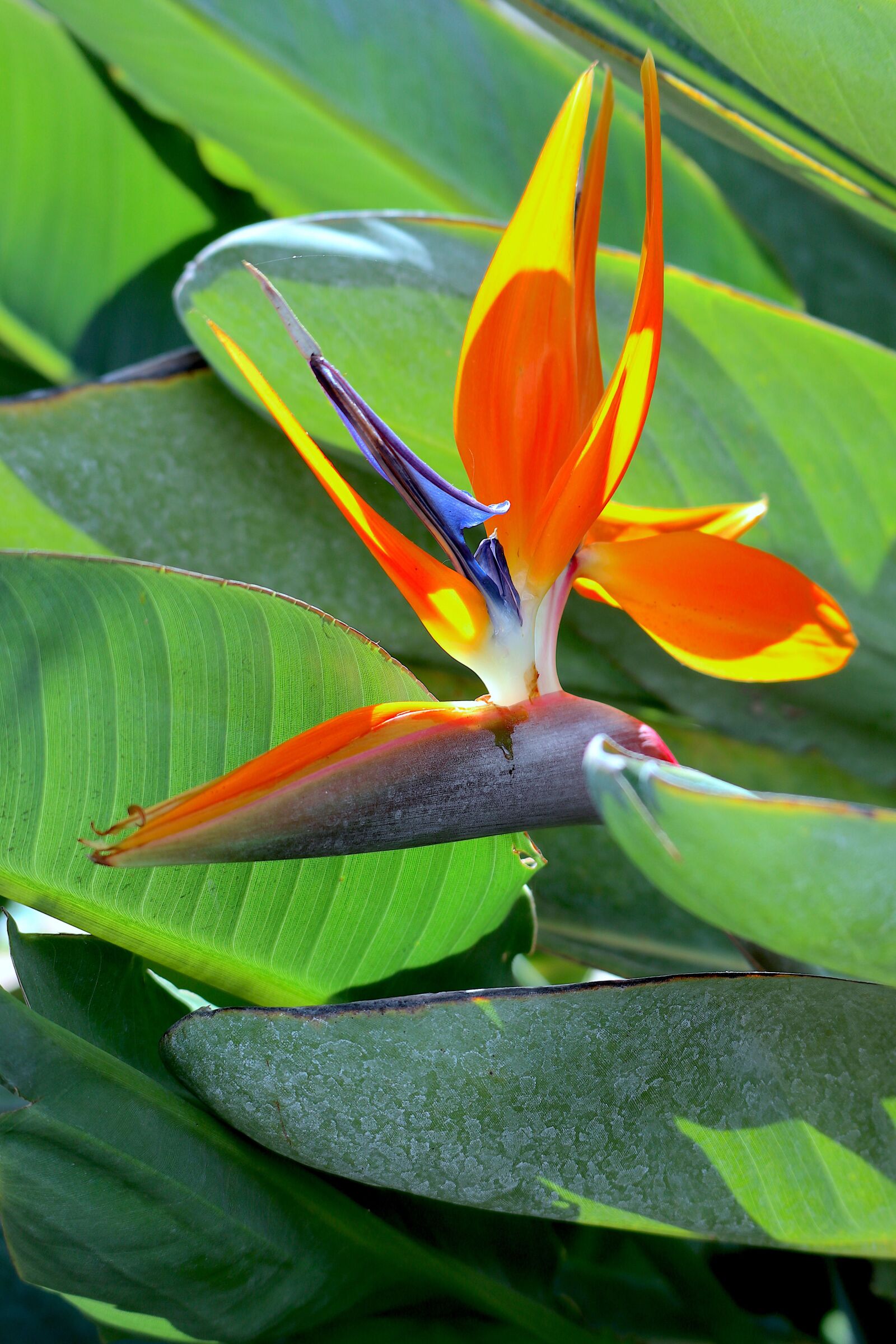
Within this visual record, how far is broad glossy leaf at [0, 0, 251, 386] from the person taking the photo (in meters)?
0.80

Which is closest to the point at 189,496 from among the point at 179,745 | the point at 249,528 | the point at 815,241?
the point at 249,528

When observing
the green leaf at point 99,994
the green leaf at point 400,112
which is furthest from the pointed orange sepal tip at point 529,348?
the green leaf at point 400,112

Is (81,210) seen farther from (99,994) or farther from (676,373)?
(99,994)

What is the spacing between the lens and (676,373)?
0.59 m

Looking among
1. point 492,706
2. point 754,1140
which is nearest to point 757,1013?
point 754,1140

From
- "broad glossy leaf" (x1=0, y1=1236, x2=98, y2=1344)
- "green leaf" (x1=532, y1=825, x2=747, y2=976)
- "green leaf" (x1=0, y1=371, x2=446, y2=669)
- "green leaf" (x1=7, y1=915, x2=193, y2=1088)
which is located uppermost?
"green leaf" (x1=0, y1=371, x2=446, y2=669)

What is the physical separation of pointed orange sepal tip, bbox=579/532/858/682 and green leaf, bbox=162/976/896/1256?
0.12 m

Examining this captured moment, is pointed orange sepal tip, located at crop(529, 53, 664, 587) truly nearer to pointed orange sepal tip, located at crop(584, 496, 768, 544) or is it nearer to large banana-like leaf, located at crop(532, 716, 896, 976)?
pointed orange sepal tip, located at crop(584, 496, 768, 544)

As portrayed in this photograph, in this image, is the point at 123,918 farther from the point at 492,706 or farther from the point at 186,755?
the point at 492,706

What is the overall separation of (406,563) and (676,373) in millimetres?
281

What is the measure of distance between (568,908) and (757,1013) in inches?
10.4

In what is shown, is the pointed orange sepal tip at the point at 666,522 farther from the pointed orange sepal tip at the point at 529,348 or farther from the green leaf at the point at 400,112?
the green leaf at the point at 400,112

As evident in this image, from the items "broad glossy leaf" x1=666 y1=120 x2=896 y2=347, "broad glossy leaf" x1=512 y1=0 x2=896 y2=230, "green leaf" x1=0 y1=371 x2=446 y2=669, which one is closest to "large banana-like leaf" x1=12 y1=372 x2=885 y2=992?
"green leaf" x1=0 y1=371 x2=446 y2=669

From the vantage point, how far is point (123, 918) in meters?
0.45
